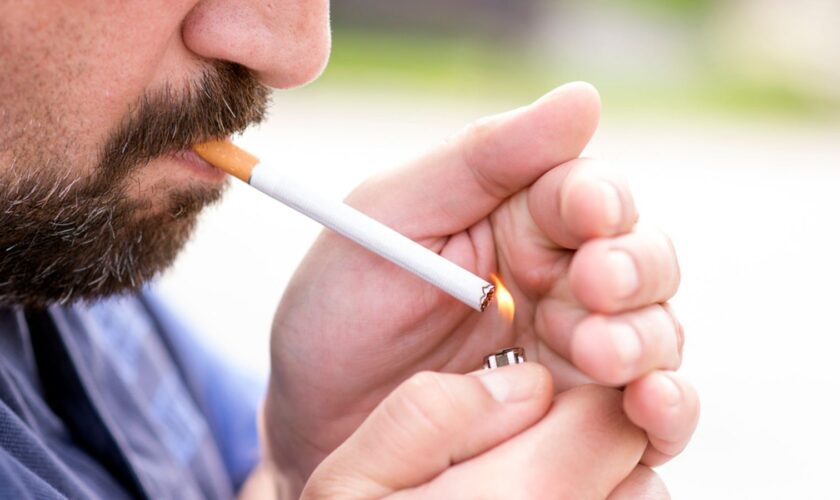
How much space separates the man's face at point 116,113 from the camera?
634 mm

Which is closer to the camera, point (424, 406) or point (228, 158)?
point (424, 406)

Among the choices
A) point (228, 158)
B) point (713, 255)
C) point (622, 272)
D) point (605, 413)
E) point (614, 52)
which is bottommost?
point (713, 255)

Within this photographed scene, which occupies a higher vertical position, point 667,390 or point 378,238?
point 378,238

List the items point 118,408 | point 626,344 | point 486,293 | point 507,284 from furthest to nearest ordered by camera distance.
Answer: point 118,408 → point 507,284 → point 486,293 → point 626,344

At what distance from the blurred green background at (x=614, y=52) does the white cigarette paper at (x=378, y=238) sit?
3615mm

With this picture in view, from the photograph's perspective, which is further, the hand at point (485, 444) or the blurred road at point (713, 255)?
the blurred road at point (713, 255)

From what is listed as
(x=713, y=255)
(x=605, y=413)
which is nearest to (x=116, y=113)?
(x=605, y=413)

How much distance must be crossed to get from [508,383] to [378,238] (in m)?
0.15

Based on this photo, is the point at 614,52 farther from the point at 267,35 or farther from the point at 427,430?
the point at 427,430

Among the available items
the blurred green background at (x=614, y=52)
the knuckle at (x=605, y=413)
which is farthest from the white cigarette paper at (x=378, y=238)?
the blurred green background at (x=614, y=52)

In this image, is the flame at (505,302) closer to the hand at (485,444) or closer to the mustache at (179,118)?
the hand at (485,444)

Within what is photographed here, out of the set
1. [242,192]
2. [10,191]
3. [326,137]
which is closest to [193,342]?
[10,191]

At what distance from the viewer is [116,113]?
0.67 m

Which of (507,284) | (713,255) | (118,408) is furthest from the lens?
(713,255)
